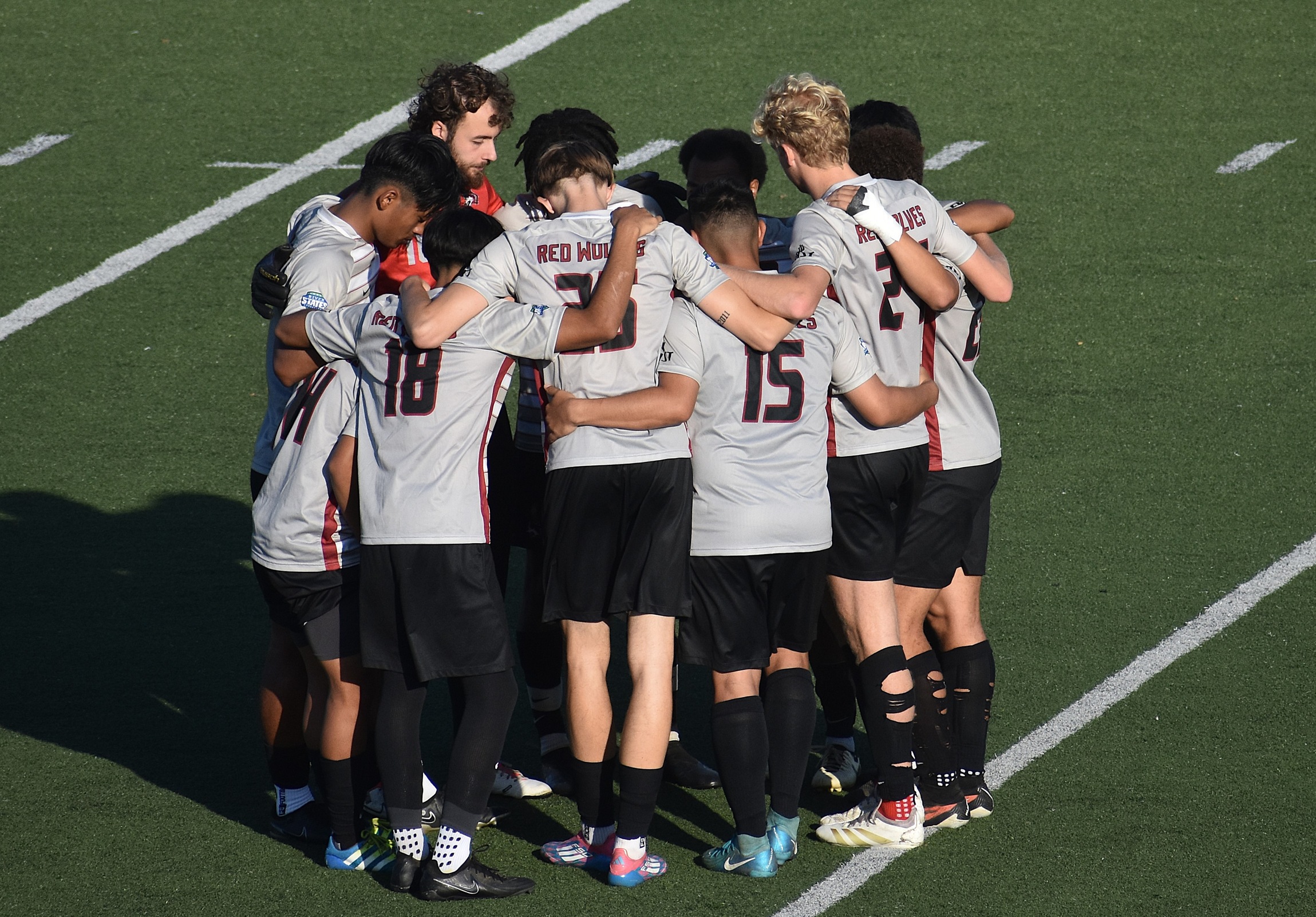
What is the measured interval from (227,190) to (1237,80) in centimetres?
770

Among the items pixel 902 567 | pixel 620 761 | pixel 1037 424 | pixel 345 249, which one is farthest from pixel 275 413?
pixel 1037 424

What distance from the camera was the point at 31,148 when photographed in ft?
36.7

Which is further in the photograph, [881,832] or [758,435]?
[881,832]

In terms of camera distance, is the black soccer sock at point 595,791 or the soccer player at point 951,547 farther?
the soccer player at point 951,547

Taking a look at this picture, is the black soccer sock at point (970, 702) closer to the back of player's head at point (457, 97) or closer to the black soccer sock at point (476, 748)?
the black soccer sock at point (476, 748)

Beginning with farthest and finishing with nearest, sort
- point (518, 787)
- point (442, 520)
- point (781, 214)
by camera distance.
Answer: point (781, 214)
point (518, 787)
point (442, 520)

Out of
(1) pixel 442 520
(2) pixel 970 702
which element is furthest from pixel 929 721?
(1) pixel 442 520

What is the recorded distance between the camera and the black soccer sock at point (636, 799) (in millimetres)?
4246

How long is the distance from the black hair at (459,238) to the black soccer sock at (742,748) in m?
1.45

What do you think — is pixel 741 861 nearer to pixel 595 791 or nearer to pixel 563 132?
pixel 595 791

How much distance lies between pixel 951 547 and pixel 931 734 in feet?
1.91

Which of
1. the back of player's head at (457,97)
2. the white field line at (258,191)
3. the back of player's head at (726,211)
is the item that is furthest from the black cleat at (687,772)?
the white field line at (258,191)

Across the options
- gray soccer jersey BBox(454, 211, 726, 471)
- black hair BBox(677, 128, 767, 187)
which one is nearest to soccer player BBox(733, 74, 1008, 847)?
gray soccer jersey BBox(454, 211, 726, 471)

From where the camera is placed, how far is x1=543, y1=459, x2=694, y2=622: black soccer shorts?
4.22m
